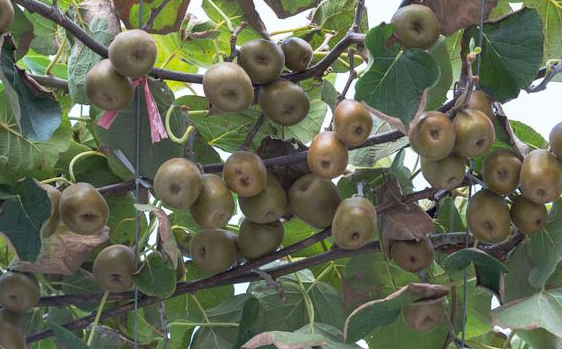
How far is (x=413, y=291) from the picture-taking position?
0.81 m

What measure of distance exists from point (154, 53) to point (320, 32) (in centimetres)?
30

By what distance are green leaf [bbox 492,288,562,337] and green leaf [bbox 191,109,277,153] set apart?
0.30m

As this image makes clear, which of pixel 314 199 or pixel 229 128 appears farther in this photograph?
pixel 229 128

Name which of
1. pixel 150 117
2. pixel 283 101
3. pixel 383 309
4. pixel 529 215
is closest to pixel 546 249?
pixel 529 215

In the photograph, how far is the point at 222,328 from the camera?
3.51ft

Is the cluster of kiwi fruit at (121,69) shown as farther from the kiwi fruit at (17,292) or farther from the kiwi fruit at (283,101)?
the kiwi fruit at (17,292)

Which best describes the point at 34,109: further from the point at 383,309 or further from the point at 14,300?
the point at 383,309

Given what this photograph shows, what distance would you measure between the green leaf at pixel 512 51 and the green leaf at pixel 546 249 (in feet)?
0.41

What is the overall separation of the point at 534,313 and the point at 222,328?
1.20 feet

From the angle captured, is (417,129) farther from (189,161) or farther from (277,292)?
(277,292)

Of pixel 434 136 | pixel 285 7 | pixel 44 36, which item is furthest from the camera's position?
pixel 44 36

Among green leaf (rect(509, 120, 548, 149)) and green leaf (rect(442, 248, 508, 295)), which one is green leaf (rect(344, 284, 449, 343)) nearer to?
green leaf (rect(442, 248, 508, 295))

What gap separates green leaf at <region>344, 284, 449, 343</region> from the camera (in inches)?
31.9

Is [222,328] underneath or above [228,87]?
underneath
